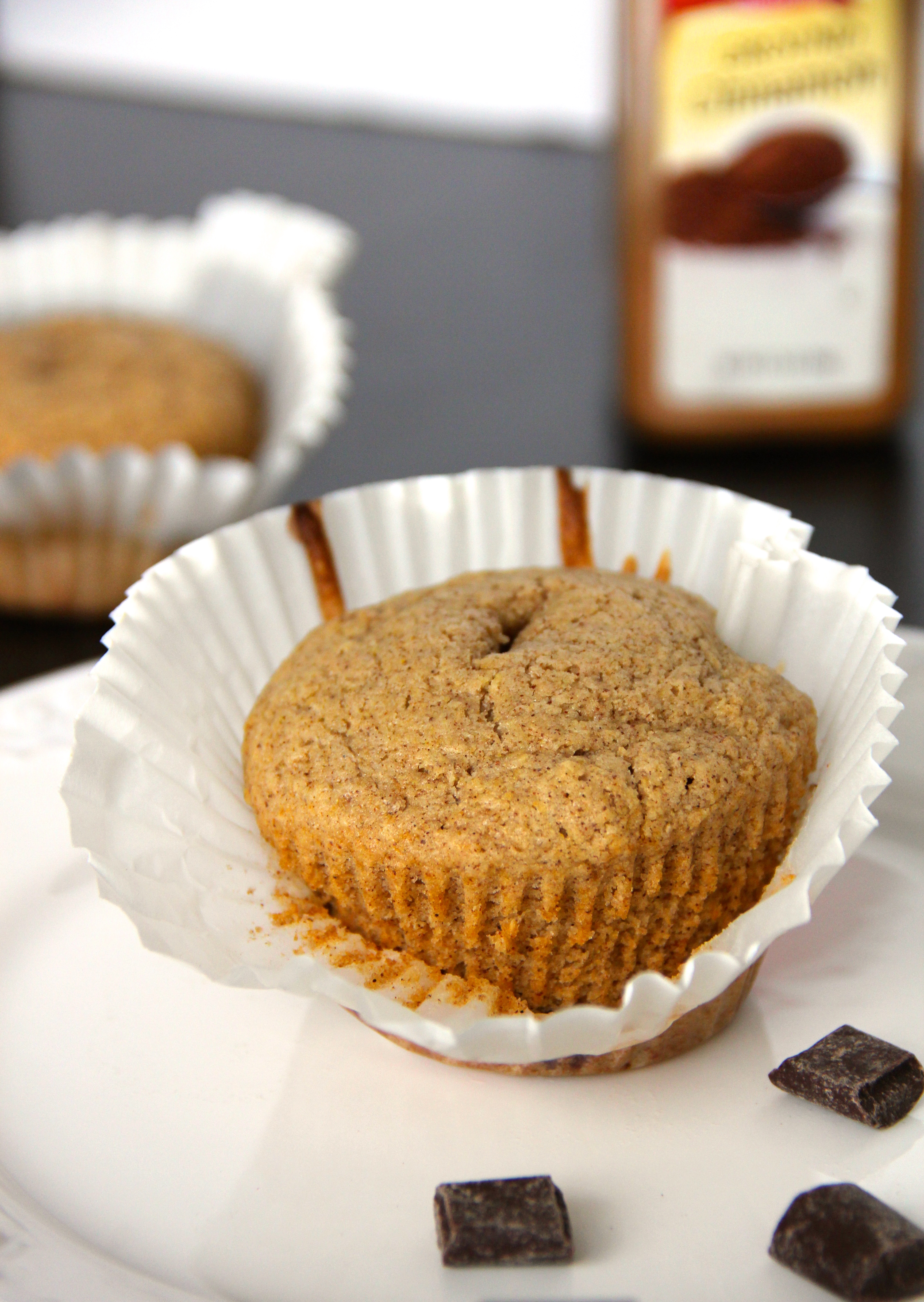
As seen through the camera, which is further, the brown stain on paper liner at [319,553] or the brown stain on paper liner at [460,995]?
the brown stain on paper liner at [319,553]

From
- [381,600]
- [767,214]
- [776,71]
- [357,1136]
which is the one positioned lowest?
[357,1136]

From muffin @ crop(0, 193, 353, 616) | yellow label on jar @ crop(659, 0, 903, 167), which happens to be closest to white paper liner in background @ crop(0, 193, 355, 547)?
muffin @ crop(0, 193, 353, 616)

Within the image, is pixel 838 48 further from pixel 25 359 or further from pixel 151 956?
pixel 151 956

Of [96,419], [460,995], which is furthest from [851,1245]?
[96,419]

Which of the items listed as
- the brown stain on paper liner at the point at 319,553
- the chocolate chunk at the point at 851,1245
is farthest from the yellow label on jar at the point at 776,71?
the chocolate chunk at the point at 851,1245

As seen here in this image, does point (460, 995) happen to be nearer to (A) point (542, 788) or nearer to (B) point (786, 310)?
(A) point (542, 788)

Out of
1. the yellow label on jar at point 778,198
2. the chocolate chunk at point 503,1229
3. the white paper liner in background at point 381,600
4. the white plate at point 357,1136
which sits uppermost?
the yellow label on jar at point 778,198

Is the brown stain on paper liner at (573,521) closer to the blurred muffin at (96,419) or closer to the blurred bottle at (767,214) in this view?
the blurred muffin at (96,419)
